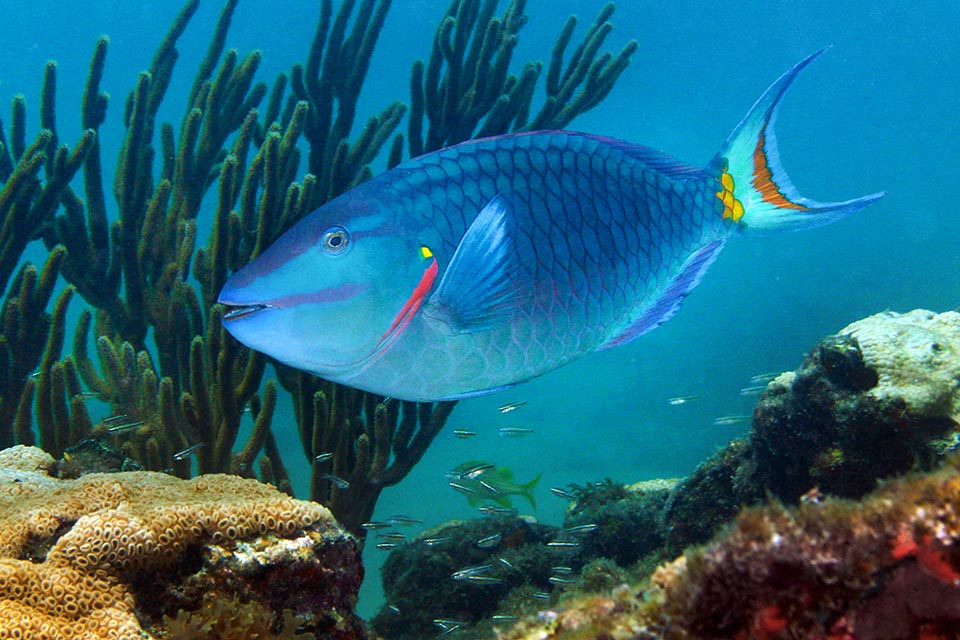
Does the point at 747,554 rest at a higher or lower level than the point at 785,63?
lower

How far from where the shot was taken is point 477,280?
5.41 feet

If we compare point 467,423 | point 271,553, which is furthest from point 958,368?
point 467,423

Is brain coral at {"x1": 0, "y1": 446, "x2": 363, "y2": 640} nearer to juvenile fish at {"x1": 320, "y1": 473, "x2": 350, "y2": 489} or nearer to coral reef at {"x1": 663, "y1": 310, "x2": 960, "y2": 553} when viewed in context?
juvenile fish at {"x1": 320, "y1": 473, "x2": 350, "y2": 489}

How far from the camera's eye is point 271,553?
196 centimetres

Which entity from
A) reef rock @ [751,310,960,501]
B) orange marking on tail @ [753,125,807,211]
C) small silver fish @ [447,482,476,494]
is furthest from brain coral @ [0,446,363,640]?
small silver fish @ [447,482,476,494]

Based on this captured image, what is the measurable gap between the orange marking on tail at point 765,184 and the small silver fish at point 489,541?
400 cm

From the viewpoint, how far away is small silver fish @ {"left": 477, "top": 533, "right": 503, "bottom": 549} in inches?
210

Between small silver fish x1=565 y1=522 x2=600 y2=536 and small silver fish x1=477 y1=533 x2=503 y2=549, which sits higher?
small silver fish x1=565 y1=522 x2=600 y2=536

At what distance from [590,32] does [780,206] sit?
132 inches

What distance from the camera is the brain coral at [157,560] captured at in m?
1.71

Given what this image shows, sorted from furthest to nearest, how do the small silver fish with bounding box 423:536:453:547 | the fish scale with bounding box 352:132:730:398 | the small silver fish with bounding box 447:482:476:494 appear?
the small silver fish with bounding box 447:482:476:494 < the small silver fish with bounding box 423:536:453:547 < the fish scale with bounding box 352:132:730:398

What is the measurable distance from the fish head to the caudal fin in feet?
3.96

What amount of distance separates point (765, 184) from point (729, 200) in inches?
5.7

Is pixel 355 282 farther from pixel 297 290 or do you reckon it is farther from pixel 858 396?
pixel 858 396
